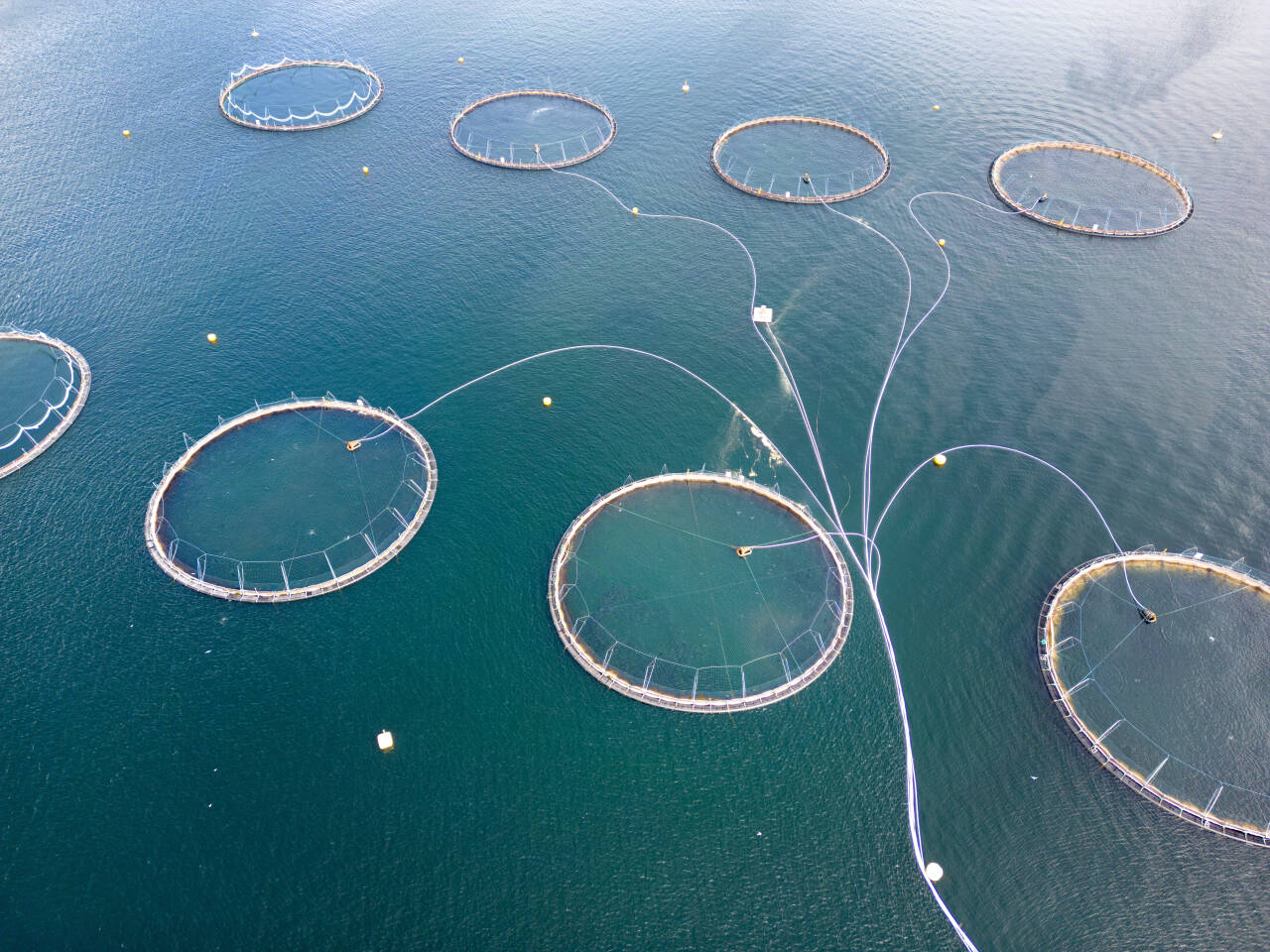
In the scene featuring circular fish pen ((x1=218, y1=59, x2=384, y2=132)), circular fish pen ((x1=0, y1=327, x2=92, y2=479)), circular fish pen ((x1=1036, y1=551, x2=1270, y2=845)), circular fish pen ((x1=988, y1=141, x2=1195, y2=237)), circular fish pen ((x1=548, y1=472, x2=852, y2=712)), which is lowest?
circular fish pen ((x1=0, y1=327, x2=92, y2=479))

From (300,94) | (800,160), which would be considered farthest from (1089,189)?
(300,94)

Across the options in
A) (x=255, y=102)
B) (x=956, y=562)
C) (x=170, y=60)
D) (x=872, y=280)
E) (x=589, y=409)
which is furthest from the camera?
(x=170, y=60)

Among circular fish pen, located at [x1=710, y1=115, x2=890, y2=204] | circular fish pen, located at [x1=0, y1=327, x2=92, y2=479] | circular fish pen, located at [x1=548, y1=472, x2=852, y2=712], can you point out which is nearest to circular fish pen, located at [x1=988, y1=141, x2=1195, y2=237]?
circular fish pen, located at [x1=710, y1=115, x2=890, y2=204]

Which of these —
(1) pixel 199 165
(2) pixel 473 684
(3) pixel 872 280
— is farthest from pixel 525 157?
(2) pixel 473 684

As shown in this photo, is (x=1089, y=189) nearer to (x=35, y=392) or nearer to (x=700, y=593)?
(x=700, y=593)

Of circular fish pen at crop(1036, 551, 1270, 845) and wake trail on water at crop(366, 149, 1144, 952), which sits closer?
circular fish pen at crop(1036, 551, 1270, 845)

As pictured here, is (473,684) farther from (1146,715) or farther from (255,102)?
(255,102)

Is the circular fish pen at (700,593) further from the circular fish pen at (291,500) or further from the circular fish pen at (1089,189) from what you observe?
the circular fish pen at (1089,189)

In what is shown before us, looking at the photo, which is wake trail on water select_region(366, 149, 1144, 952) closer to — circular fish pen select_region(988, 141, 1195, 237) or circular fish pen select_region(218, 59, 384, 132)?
circular fish pen select_region(988, 141, 1195, 237)
